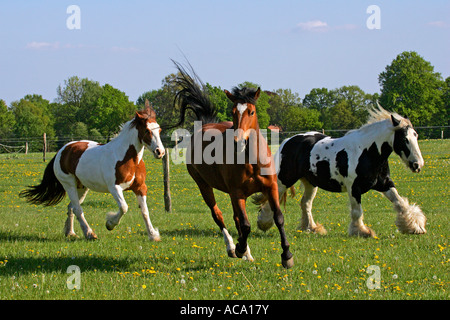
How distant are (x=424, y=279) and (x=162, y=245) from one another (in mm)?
4148

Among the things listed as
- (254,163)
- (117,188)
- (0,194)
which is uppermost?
(254,163)

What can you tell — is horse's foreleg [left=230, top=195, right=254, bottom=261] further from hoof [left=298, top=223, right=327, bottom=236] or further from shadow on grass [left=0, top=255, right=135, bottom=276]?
hoof [left=298, top=223, right=327, bottom=236]

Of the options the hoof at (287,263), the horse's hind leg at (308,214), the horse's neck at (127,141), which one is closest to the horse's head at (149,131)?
the horse's neck at (127,141)

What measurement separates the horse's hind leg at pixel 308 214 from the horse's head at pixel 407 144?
1.97 meters

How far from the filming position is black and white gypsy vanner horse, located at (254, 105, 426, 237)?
8328mm

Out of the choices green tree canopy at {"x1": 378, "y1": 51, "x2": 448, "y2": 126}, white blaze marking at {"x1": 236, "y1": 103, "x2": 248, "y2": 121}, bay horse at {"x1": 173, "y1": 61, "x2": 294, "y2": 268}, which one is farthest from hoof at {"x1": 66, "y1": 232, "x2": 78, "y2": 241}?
green tree canopy at {"x1": 378, "y1": 51, "x2": 448, "y2": 126}

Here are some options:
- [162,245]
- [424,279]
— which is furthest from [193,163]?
[424,279]

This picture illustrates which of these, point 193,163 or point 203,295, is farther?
point 193,163

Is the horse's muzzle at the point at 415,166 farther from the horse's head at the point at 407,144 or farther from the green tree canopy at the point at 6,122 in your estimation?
the green tree canopy at the point at 6,122

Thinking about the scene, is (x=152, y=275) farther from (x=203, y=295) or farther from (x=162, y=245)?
(x=162, y=245)

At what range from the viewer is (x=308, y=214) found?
9.54 metres

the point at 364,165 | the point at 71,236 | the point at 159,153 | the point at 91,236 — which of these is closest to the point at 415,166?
the point at 364,165

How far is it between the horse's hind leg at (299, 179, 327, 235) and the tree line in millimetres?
39466
